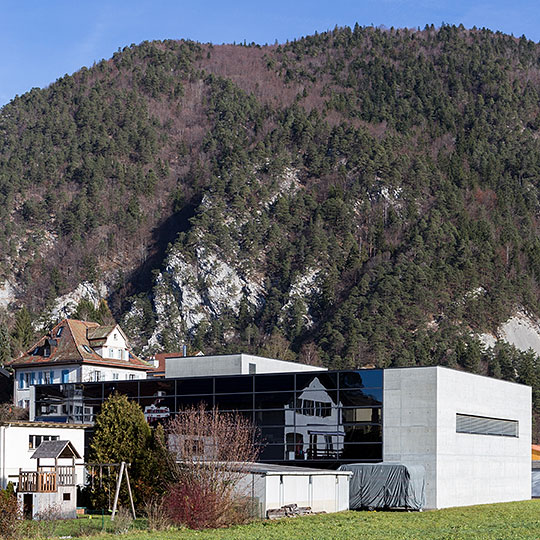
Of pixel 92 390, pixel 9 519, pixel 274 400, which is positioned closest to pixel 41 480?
pixel 9 519

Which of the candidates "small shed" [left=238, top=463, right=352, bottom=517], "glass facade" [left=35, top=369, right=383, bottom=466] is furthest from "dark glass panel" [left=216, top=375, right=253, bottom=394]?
"small shed" [left=238, top=463, right=352, bottom=517]

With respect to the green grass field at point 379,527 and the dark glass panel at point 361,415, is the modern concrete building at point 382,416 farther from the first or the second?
the green grass field at point 379,527

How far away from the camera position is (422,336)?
448ft

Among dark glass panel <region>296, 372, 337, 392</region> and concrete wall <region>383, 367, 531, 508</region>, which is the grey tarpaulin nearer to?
concrete wall <region>383, 367, 531, 508</region>

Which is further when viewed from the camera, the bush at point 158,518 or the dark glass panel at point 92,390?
the dark glass panel at point 92,390

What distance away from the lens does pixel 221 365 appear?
63.7 meters

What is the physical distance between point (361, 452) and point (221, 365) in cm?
1301

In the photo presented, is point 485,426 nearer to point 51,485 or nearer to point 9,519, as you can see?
point 51,485

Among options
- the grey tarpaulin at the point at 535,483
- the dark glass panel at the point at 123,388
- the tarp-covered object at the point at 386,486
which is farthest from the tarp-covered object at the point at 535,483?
the dark glass panel at the point at 123,388

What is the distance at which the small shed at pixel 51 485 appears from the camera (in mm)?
45312

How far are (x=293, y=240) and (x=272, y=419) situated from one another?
11948 cm

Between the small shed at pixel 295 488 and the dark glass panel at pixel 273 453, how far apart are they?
1323 mm

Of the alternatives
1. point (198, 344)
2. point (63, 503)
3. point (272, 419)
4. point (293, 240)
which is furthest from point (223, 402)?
point (293, 240)

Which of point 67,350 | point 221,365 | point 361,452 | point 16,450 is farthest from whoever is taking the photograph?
point 67,350
